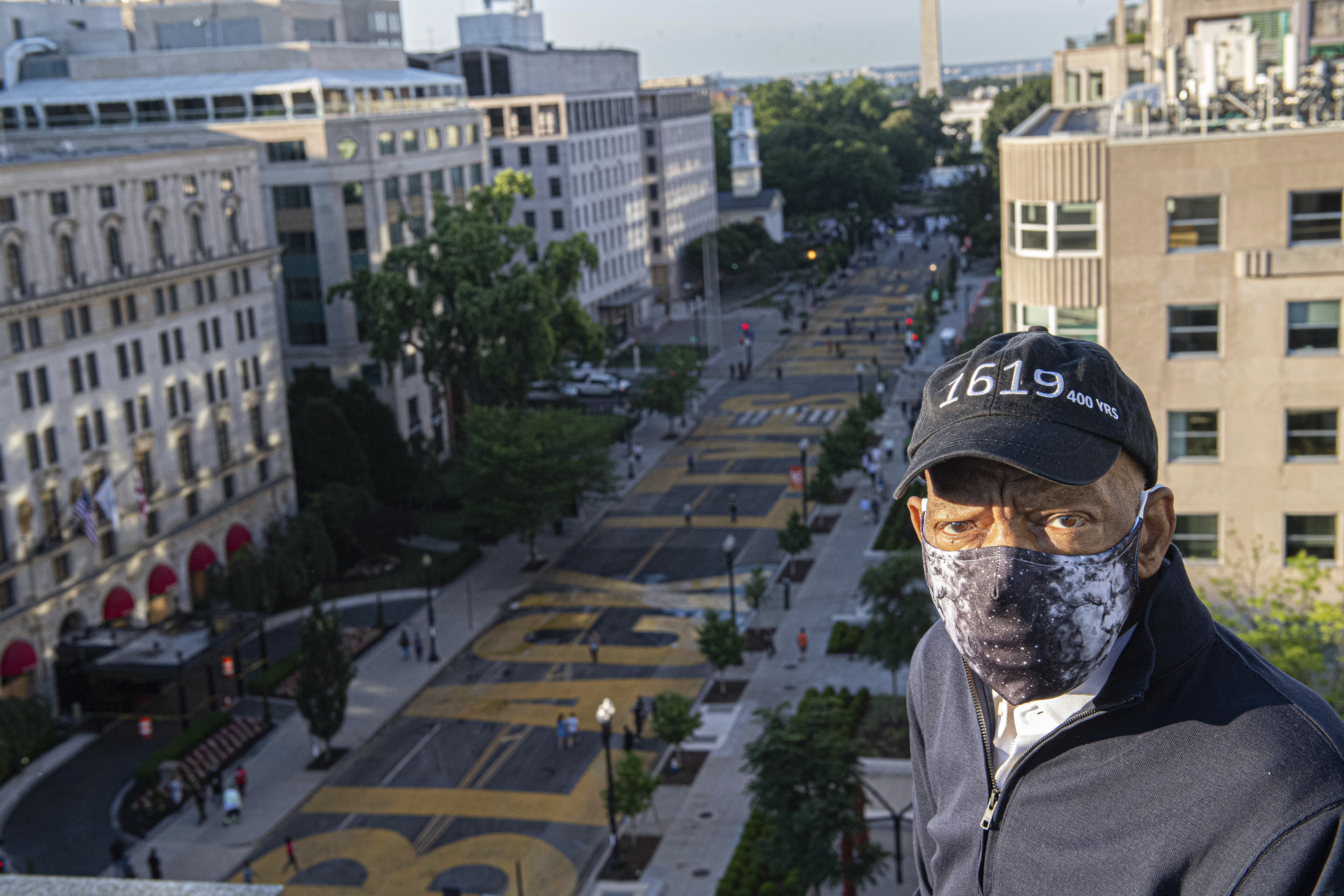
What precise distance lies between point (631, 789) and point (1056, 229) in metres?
17.6

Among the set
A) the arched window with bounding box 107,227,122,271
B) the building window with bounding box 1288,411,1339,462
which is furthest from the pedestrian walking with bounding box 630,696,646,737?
the arched window with bounding box 107,227,122,271

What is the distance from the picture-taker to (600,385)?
319ft

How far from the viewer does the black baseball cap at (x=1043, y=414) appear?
12.4 ft

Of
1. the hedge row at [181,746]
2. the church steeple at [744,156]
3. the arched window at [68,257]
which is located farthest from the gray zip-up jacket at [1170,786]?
the church steeple at [744,156]

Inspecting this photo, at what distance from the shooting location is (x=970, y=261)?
150 meters

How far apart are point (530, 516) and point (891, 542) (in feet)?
50.2

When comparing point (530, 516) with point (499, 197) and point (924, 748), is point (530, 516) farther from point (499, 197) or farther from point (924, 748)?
point (924, 748)

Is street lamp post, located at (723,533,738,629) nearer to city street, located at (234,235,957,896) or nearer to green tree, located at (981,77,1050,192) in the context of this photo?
city street, located at (234,235,957,896)

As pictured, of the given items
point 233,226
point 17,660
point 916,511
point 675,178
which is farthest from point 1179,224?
point 675,178

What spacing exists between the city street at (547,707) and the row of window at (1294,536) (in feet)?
56.7

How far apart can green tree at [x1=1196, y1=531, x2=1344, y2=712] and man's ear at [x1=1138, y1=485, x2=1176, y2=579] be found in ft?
68.7

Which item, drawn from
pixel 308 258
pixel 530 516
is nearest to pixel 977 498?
pixel 530 516

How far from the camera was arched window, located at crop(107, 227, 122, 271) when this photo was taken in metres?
55.5

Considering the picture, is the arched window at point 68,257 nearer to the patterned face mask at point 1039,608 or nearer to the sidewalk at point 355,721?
the sidewalk at point 355,721
